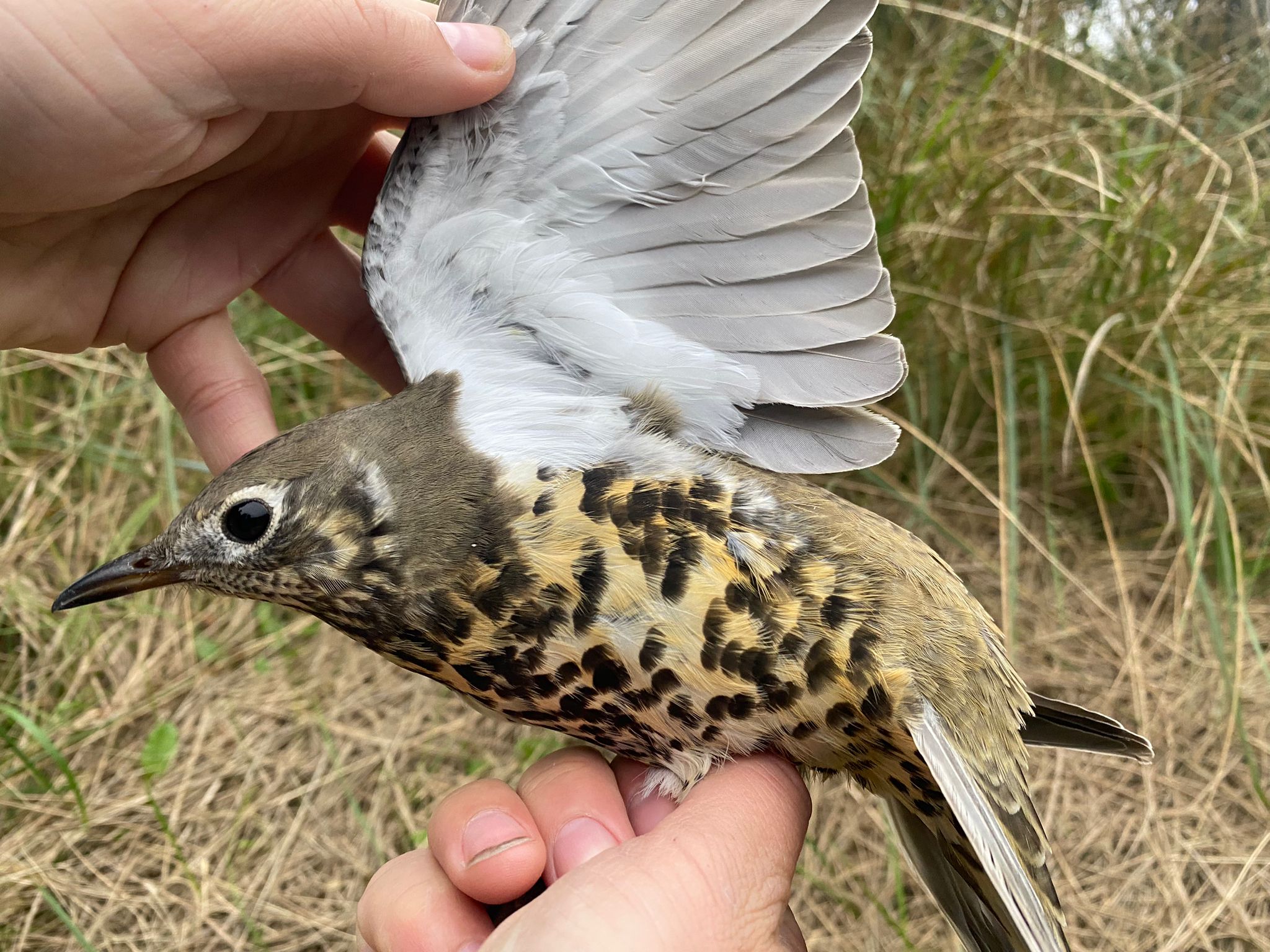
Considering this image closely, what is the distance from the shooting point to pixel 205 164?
2.11m

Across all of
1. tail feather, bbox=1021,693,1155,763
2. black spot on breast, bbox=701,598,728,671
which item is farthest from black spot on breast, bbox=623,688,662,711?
tail feather, bbox=1021,693,1155,763

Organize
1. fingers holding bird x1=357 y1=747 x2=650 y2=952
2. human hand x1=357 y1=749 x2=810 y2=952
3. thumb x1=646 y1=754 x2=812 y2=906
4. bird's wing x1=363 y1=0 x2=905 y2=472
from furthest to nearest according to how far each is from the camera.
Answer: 1. fingers holding bird x1=357 y1=747 x2=650 y2=952
2. bird's wing x1=363 y1=0 x2=905 y2=472
3. thumb x1=646 y1=754 x2=812 y2=906
4. human hand x1=357 y1=749 x2=810 y2=952

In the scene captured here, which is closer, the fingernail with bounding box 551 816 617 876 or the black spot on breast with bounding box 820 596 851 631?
the black spot on breast with bounding box 820 596 851 631

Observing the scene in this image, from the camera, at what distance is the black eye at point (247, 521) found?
1745 millimetres

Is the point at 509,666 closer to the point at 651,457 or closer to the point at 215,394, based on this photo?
the point at 651,457

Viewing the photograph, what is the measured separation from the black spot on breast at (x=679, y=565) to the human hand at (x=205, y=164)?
35.4 inches

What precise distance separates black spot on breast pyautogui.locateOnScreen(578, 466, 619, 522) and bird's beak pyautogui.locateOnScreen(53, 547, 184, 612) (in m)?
0.77

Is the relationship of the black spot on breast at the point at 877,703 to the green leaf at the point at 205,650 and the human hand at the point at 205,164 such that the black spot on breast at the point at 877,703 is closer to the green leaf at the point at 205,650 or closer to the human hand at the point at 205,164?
the human hand at the point at 205,164

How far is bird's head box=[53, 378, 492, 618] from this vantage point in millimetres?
1744

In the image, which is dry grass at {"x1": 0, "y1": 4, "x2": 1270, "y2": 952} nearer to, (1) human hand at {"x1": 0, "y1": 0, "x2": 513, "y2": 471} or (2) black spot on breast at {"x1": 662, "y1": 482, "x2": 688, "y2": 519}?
(1) human hand at {"x1": 0, "y1": 0, "x2": 513, "y2": 471}

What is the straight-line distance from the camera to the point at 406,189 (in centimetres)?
187

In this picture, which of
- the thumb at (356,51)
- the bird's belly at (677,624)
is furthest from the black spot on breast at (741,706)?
the thumb at (356,51)

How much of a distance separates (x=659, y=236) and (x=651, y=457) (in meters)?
0.43

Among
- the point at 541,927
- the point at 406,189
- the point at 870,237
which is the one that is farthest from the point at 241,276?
the point at 541,927
